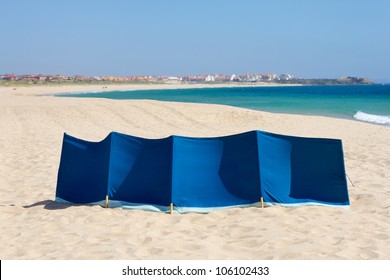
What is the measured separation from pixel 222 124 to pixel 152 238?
15827 millimetres

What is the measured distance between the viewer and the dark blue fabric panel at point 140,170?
744 cm

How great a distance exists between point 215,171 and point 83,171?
226 centimetres

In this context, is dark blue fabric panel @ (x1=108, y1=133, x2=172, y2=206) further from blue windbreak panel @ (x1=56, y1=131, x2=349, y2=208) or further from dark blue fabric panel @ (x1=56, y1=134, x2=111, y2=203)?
dark blue fabric panel @ (x1=56, y1=134, x2=111, y2=203)

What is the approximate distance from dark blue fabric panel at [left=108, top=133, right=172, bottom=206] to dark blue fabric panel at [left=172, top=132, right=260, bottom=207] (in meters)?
0.15

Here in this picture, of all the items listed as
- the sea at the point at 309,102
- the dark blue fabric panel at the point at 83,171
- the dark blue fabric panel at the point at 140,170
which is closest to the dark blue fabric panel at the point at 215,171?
the dark blue fabric panel at the point at 140,170

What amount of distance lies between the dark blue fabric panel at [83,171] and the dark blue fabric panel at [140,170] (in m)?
0.17

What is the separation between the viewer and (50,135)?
658 inches

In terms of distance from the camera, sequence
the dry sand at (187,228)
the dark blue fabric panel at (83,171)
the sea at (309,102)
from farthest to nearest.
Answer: the sea at (309,102) < the dark blue fabric panel at (83,171) < the dry sand at (187,228)

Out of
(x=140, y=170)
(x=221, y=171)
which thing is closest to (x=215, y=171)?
(x=221, y=171)

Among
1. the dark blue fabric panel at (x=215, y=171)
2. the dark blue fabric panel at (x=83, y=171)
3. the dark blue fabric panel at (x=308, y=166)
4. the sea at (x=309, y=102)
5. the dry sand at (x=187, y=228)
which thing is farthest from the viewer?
the sea at (x=309, y=102)

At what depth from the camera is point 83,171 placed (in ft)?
26.1

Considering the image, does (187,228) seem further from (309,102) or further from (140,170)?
(309,102)

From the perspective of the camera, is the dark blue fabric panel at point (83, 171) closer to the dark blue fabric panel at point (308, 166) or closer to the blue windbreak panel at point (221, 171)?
the blue windbreak panel at point (221, 171)

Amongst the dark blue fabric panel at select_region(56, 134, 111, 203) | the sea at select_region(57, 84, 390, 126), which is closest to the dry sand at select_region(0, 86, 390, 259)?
the dark blue fabric panel at select_region(56, 134, 111, 203)
